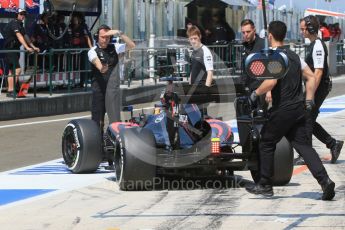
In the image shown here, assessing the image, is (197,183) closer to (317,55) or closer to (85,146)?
(85,146)

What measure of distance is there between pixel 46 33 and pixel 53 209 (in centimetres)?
1307

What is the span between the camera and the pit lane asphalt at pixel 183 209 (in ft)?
26.8

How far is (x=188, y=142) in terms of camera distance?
10.1 m

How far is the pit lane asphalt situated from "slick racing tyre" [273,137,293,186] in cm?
13

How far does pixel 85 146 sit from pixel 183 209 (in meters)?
2.33

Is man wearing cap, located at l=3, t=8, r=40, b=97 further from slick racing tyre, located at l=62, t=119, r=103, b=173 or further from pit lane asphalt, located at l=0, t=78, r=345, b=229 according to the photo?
pit lane asphalt, located at l=0, t=78, r=345, b=229

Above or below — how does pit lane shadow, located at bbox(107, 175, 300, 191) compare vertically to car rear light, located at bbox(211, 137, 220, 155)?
below

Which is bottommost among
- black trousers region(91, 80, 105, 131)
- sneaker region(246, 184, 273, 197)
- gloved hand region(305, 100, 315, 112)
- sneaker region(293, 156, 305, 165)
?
sneaker region(293, 156, 305, 165)

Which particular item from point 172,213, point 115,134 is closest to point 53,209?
point 172,213

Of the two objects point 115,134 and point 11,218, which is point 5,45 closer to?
point 115,134

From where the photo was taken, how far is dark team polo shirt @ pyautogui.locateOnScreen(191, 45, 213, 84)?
1281cm

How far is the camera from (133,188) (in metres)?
9.94

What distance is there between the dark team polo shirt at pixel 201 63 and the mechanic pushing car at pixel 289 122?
3.41 meters

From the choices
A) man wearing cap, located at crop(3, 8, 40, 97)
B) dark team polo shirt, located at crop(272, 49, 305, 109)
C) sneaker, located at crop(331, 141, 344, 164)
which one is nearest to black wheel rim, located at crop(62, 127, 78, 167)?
dark team polo shirt, located at crop(272, 49, 305, 109)
